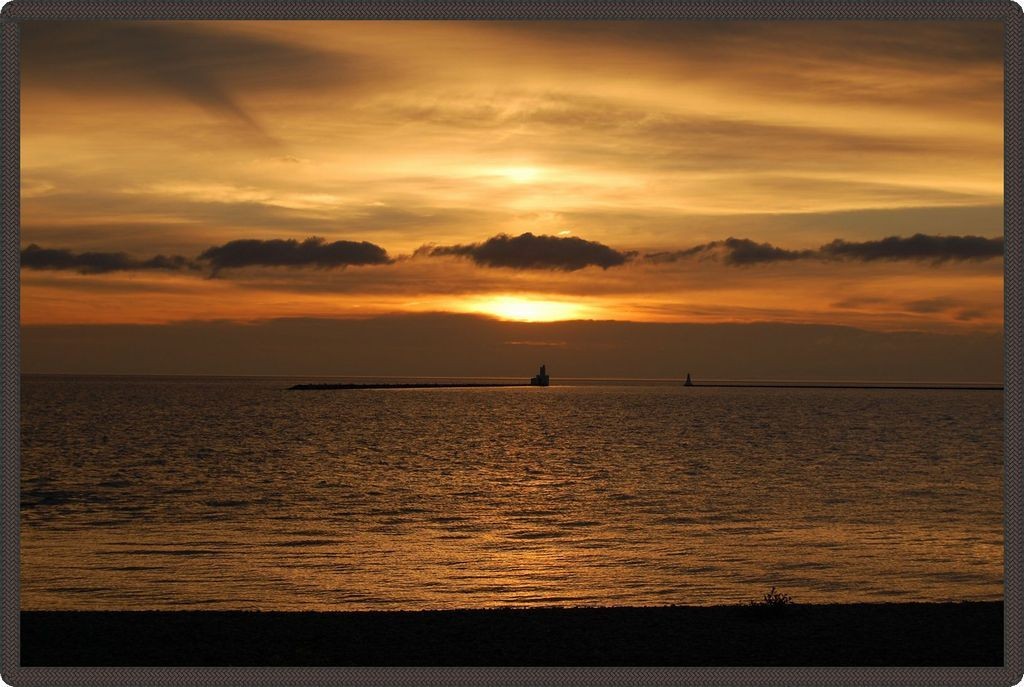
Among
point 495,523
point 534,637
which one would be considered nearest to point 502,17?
point 534,637

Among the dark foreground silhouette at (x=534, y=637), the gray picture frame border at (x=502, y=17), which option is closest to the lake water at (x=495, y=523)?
the dark foreground silhouette at (x=534, y=637)

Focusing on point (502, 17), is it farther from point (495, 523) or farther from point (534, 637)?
point (495, 523)

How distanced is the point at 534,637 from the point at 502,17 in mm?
9963

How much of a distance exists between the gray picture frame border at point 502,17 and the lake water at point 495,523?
36.9ft

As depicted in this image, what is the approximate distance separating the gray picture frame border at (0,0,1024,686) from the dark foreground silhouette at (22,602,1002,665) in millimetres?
2134

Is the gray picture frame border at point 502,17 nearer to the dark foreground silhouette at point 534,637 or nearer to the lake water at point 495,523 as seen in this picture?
the dark foreground silhouette at point 534,637

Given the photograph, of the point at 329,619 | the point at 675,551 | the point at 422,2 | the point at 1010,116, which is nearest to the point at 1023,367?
the point at 1010,116

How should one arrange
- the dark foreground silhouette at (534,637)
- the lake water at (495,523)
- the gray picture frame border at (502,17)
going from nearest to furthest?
the gray picture frame border at (502,17)
the dark foreground silhouette at (534,637)
the lake water at (495,523)

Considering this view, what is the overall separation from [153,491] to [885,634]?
44231 mm

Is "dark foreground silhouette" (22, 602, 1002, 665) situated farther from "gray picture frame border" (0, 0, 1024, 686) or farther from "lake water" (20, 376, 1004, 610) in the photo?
"lake water" (20, 376, 1004, 610)

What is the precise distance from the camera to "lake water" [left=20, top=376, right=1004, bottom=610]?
85.2 feet

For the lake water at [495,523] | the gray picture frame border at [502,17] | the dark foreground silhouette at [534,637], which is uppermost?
the gray picture frame border at [502,17]

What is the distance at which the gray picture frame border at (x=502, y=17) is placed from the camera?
1209 centimetres

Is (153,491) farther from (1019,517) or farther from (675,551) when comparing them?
(1019,517)
